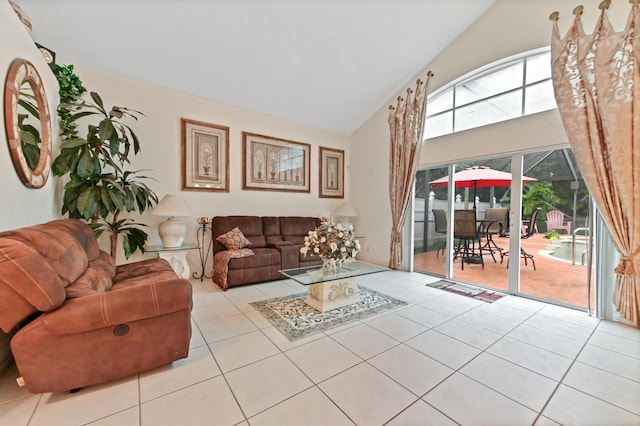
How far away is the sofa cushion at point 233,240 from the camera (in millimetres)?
3857

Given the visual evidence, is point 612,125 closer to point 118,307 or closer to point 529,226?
point 529,226

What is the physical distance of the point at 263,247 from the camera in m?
4.18

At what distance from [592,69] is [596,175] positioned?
1.07 metres

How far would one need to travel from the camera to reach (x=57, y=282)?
1.38 metres

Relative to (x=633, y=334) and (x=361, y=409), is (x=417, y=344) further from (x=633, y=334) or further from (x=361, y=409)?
(x=633, y=334)

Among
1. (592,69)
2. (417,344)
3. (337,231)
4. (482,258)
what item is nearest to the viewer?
(417,344)

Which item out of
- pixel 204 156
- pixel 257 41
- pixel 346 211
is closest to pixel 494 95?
pixel 346 211

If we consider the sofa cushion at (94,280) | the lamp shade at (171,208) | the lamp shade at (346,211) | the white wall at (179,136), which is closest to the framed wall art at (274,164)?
the white wall at (179,136)

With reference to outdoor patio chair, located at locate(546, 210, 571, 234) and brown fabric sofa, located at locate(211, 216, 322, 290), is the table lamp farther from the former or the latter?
outdoor patio chair, located at locate(546, 210, 571, 234)


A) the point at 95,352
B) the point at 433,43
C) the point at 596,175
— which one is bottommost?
the point at 95,352

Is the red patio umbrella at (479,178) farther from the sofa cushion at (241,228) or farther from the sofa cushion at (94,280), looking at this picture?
the sofa cushion at (94,280)

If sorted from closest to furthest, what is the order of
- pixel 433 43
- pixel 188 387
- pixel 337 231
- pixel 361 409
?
pixel 361 409 → pixel 188 387 → pixel 337 231 → pixel 433 43

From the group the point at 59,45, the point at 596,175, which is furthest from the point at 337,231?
the point at 59,45

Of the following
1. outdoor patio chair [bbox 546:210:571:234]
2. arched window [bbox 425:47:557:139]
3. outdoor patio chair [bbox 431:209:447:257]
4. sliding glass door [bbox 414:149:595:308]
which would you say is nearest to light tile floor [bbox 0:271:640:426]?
sliding glass door [bbox 414:149:595:308]
